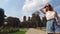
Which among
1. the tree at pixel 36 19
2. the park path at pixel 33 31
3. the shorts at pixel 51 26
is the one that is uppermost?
the tree at pixel 36 19

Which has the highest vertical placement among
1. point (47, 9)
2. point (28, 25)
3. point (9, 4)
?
point (9, 4)

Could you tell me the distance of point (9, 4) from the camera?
420cm

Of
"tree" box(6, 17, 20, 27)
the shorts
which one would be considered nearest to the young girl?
the shorts

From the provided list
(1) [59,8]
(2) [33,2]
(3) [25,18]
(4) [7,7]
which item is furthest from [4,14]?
(1) [59,8]

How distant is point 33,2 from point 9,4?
63 centimetres

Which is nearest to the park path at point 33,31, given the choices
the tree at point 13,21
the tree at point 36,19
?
the tree at point 36,19

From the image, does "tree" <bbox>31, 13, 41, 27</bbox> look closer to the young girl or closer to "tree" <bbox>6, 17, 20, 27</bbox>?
"tree" <bbox>6, 17, 20, 27</bbox>

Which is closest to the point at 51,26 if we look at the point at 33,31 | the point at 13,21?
the point at 33,31

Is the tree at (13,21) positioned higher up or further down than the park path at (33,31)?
higher up

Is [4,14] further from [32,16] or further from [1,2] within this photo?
[32,16]

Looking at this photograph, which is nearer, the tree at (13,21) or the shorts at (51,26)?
the shorts at (51,26)

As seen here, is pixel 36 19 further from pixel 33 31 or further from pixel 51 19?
pixel 51 19

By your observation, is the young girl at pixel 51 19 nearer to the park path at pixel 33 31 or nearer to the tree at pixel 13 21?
the park path at pixel 33 31

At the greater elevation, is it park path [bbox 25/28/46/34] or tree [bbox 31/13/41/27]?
tree [bbox 31/13/41/27]
